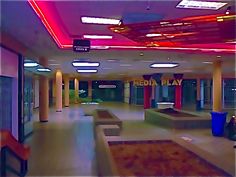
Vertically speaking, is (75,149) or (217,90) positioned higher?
(217,90)

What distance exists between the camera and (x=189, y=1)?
17.9ft

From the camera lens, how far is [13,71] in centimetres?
855

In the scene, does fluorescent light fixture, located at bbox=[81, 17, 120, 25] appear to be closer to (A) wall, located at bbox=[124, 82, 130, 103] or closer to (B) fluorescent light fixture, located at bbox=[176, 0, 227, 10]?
(B) fluorescent light fixture, located at bbox=[176, 0, 227, 10]

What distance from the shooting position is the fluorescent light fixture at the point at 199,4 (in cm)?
548

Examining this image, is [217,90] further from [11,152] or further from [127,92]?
[127,92]

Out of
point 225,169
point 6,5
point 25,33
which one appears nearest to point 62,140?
point 25,33

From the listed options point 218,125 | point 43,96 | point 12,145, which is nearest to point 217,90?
point 218,125

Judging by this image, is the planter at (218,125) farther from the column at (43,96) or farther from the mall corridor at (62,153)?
the column at (43,96)

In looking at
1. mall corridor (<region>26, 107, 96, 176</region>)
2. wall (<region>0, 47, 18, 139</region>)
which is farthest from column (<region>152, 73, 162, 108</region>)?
wall (<region>0, 47, 18, 139</region>)

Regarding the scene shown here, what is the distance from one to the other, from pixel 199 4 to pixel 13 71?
542cm

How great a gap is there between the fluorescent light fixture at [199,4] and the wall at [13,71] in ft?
13.8

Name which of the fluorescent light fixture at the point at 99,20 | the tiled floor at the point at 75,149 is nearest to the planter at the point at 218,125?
the tiled floor at the point at 75,149

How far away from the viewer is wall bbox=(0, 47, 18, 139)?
7266mm

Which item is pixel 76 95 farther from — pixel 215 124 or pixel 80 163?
pixel 80 163
